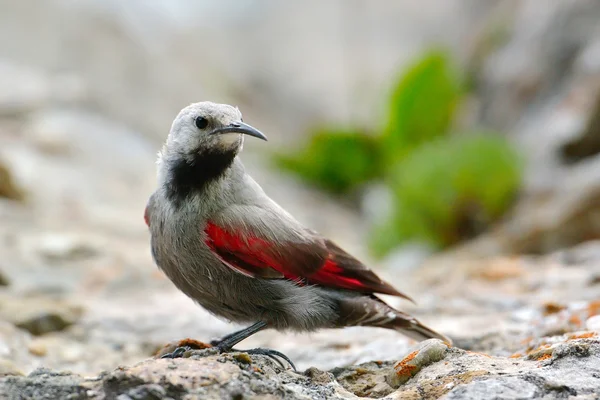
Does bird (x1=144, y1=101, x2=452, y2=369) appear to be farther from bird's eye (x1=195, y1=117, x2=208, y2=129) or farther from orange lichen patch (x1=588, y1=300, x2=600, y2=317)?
orange lichen patch (x1=588, y1=300, x2=600, y2=317)

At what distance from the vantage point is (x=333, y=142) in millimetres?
14062

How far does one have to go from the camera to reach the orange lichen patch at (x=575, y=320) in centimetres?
359

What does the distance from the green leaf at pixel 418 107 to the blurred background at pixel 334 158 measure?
31mm

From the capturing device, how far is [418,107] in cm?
1179

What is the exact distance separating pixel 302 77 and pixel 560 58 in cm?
863

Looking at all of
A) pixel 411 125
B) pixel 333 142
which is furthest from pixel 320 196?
pixel 411 125

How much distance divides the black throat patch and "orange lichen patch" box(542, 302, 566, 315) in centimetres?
187

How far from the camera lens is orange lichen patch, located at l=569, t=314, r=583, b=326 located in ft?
11.8

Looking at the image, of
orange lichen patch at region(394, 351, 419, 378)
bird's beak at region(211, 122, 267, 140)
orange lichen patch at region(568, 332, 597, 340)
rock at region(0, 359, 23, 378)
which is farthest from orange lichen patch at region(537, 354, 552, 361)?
rock at region(0, 359, 23, 378)

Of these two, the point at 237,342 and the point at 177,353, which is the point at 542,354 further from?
the point at 177,353

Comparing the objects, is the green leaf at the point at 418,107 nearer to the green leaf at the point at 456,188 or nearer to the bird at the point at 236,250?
the green leaf at the point at 456,188

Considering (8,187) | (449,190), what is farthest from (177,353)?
(449,190)

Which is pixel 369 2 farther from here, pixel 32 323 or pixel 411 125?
pixel 32 323

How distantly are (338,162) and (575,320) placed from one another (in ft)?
34.7
